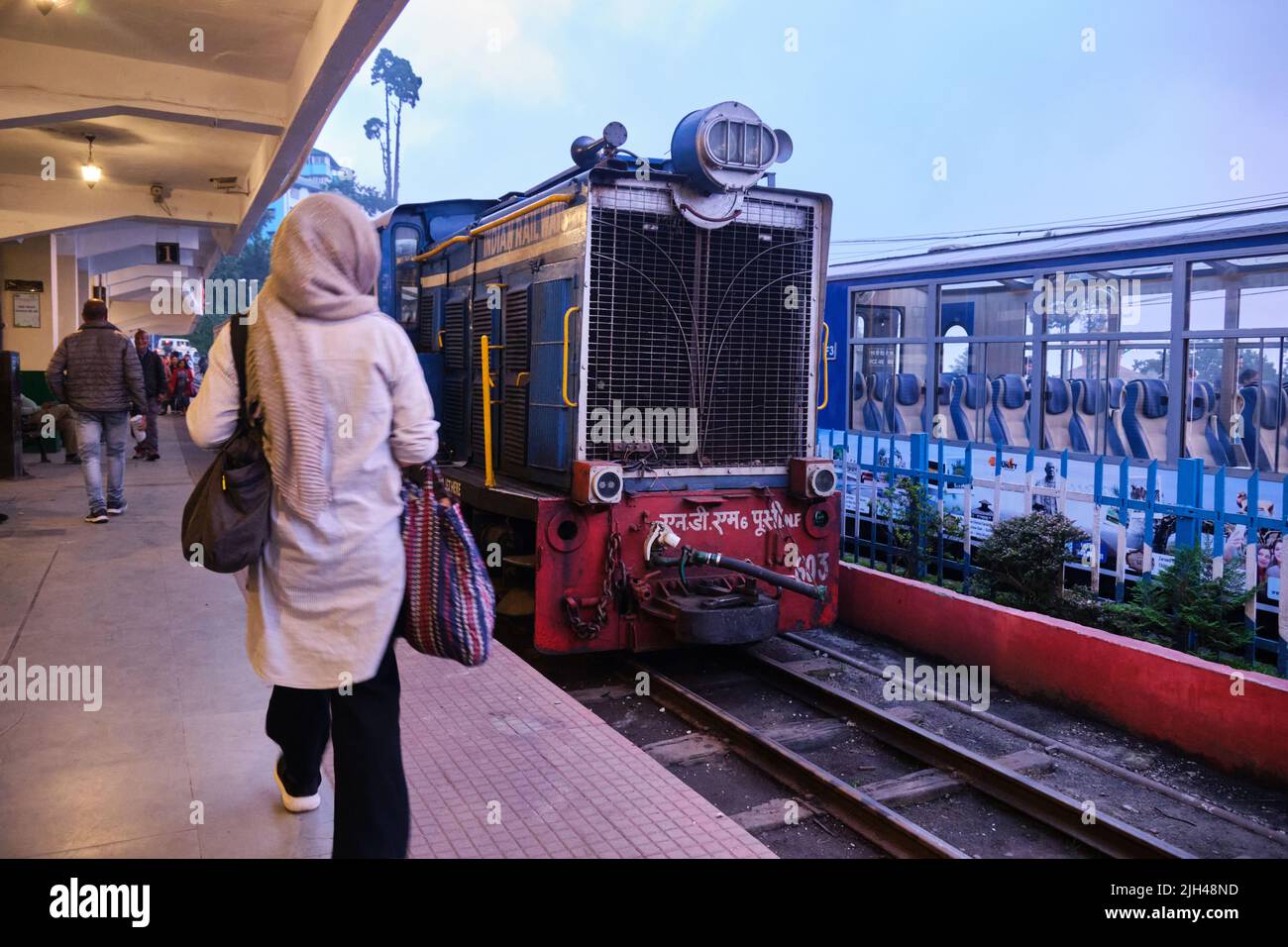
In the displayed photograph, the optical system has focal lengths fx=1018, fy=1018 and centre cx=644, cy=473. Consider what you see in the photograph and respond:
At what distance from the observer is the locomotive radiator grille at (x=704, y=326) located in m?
6.02

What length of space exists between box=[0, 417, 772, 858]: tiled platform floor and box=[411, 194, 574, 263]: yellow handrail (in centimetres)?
278

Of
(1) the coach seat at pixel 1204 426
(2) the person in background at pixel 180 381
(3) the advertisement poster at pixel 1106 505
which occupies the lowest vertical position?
(3) the advertisement poster at pixel 1106 505

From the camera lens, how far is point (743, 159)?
5.95 m

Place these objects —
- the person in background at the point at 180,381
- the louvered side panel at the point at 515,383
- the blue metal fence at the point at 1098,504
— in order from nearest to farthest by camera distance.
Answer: the blue metal fence at the point at 1098,504, the louvered side panel at the point at 515,383, the person in background at the point at 180,381

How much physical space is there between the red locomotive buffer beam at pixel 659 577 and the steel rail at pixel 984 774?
18.4 inches

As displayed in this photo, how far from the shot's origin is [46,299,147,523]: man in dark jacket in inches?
335

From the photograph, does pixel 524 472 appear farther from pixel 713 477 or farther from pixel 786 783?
pixel 786 783

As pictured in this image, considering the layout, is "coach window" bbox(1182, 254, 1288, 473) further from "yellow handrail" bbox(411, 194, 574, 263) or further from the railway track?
"yellow handrail" bbox(411, 194, 574, 263)

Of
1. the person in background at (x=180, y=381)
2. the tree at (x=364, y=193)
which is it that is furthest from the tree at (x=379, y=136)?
the person in background at (x=180, y=381)

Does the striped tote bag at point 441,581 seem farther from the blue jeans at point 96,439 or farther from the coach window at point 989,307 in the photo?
the coach window at point 989,307

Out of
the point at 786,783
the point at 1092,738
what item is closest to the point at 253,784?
the point at 786,783

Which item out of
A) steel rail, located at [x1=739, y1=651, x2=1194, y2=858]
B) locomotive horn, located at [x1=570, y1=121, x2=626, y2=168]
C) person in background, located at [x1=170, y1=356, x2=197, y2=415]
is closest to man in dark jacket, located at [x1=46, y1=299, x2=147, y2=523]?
locomotive horn, located at [x1=570, y1=121, x2=626, y2=168]

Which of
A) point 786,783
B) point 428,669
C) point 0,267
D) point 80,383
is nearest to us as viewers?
point 786,783

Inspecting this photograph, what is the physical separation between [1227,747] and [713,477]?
308cm
